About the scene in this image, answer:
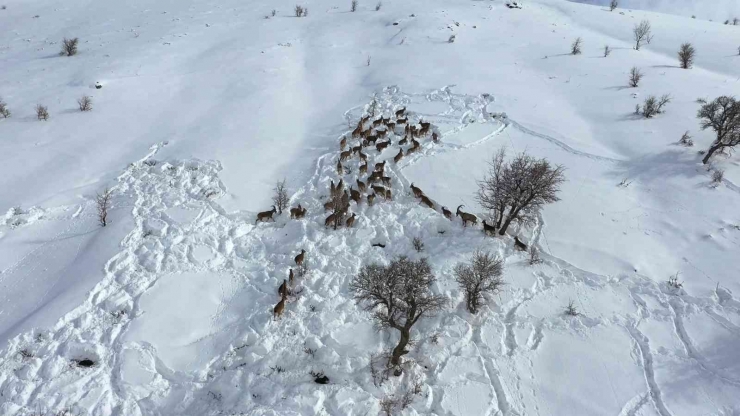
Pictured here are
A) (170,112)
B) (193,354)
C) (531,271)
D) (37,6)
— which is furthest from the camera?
(37,6)

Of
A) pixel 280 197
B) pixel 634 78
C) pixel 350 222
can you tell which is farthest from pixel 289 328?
pixel 634 78

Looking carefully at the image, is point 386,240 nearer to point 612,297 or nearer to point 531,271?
point 531,271

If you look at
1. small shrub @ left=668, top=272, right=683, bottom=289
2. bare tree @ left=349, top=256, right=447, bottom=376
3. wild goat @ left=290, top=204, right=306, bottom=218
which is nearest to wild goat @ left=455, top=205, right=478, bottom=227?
bare tree @ left=349, top=256, right=447, bottom=376

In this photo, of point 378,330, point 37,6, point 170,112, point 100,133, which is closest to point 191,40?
point 170,112

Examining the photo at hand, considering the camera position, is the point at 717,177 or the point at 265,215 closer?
the point at 265,215

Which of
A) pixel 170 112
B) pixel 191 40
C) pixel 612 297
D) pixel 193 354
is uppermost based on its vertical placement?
pixel 191 40

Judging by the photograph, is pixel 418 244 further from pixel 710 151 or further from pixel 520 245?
pixel 710 151

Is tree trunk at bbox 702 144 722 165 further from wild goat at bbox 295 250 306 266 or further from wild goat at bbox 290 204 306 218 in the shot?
wild goat at bbox 295 250 306 266

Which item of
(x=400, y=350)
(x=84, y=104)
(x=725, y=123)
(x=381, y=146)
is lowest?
(x=400, y=350)
